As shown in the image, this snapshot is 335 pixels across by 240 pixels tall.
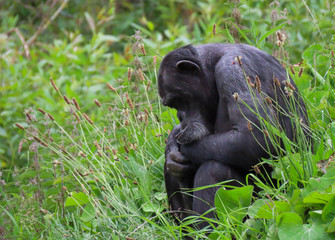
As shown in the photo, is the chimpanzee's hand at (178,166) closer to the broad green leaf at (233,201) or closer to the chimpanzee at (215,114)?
the chimpanzee at (215,114)

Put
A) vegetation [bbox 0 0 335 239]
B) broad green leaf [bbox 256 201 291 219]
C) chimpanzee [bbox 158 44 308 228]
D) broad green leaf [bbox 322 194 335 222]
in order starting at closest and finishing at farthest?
broad green leaf [bbox 322 194 335 222]
broad green leaf [bbox 256 201 291 219]
vegetation [bbox 0 0 335 239]
chimpanzee [bbox 158 44 308 228]

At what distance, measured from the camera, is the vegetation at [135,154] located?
3445 millimetres

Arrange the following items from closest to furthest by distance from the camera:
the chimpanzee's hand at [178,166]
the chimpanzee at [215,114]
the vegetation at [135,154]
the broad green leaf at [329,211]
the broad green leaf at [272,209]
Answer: the broad green leaf at [329,211], the broad green leaf at [272,209], the vegetation at [135,154], the chimpanzee at [215,114], the chimpanzee's hand at [178,166]

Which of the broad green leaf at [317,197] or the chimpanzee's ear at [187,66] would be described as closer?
the broad green leaf at [317,197]

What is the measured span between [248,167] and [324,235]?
2.40 feet

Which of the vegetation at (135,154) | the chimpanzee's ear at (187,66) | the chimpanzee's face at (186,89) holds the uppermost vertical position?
the chimpanzee's ear at (187,66)

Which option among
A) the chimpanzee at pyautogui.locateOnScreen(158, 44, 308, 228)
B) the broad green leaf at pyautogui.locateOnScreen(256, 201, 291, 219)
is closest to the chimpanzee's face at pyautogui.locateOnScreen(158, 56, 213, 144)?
the chimpanzee at pyautogui.locateOnScreen(158, 44, 308, 228)

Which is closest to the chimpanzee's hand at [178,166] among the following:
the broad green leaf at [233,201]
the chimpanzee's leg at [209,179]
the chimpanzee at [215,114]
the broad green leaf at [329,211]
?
the chimpanzee at [215,114]

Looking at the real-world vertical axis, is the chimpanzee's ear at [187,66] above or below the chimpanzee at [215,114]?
above

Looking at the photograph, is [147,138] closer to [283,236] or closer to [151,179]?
[151,179]

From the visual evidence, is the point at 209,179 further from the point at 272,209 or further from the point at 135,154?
the point at 135,154

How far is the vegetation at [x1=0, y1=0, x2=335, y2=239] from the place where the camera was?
3.45 metres

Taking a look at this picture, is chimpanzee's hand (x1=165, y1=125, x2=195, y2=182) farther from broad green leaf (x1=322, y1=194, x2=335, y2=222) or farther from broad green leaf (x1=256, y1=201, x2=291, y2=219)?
broad green leaf (x1=322, y1=194, x2=335, y2=222)

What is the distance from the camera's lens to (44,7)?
10.7 metres
